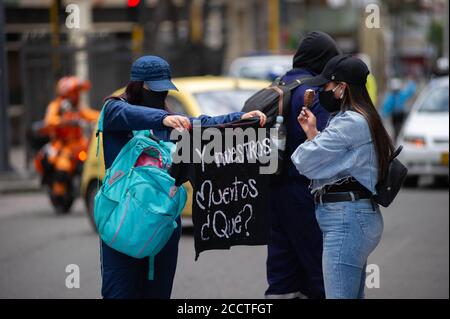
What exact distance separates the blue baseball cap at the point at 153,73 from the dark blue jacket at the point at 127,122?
160 millimetres

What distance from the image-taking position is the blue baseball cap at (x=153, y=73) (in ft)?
18.6

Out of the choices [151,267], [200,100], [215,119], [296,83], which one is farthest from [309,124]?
[200,100]

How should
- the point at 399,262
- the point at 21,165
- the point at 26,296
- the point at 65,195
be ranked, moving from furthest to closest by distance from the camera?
the point at 21,165
the point at 65,195
the point at 399,262
the point at 26,296

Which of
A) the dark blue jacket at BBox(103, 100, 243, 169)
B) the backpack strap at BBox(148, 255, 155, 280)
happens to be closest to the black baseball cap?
the dark blue jacket at BBox(103, 100, 243, 169)

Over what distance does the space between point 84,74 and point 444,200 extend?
52.7 ft

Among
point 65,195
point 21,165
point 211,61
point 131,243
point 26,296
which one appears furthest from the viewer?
point 211,61

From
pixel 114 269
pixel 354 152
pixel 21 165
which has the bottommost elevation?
pixel 21 165

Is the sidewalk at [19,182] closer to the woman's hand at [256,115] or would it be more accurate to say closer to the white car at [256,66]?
the white car at [256,66]

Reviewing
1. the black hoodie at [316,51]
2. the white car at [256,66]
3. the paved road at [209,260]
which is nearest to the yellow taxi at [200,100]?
the paved road at [209,260]

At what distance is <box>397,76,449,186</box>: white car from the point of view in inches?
656

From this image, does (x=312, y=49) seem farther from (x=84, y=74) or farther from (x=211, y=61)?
(x=211, y=61)

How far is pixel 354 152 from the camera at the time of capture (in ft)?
18.2

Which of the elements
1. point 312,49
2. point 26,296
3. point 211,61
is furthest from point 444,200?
point 211,61
